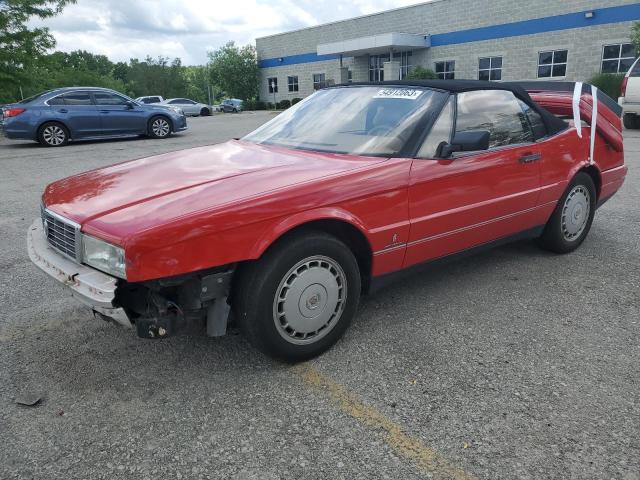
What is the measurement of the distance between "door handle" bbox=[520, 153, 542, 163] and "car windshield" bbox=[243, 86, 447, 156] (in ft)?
2.67

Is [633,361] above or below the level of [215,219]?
below

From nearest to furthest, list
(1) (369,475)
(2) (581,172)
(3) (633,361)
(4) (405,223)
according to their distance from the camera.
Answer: (1) (369,475), (3) (633,361), (4) (405,223), (2) (581,172)

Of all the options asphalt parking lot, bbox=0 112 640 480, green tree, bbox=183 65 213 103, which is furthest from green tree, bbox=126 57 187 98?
asphalt parking lot, bbox=0 112 640 480

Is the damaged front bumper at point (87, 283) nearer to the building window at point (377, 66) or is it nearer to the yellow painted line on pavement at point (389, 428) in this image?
the yellow painted line on pavement at point (389, 428)

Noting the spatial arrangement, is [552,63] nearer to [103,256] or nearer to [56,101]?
[56,101]

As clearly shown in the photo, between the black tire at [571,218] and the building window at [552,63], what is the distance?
85.4ft

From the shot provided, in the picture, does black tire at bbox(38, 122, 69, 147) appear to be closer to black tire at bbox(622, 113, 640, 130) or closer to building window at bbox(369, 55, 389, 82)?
black tire at bbox(622, 113, 640, 130)

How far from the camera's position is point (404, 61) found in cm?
3544

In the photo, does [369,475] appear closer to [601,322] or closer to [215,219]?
[215,219]

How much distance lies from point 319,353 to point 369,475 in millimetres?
948

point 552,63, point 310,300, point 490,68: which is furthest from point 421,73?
point 310,300

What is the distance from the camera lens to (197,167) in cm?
317

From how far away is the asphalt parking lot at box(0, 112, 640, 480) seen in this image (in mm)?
2152

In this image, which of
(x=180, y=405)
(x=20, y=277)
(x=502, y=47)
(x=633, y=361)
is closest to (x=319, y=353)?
(x=180, y=405)
